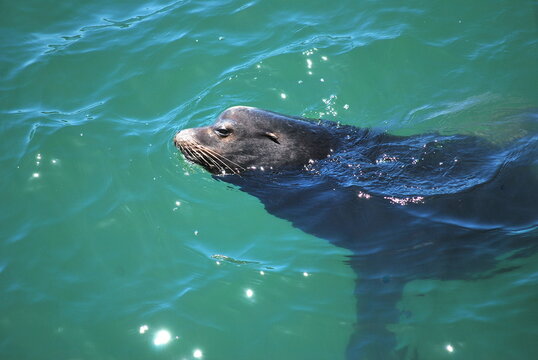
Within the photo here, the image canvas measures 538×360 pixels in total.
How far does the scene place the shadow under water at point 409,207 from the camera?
5953 mm

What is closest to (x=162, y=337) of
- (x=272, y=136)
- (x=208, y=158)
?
(x=208, y=158)

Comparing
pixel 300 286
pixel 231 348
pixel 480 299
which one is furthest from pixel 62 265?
pixel 480 299

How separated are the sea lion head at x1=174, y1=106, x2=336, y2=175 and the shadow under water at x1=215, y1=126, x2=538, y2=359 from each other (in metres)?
0.14

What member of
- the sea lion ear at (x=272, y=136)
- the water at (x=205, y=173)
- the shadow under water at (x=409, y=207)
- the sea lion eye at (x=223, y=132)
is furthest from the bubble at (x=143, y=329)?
the sea lion ear at (x=272, y=136)

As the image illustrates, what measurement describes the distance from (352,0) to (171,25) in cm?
361

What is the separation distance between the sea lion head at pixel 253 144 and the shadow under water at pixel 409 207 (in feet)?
0.47

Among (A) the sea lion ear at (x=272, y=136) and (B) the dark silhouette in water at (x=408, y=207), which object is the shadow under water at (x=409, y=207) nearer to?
(B) the dark silhouette in water at (x=408, y=207)

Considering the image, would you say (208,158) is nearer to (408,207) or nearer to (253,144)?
(253,144)

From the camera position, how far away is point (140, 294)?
610cm

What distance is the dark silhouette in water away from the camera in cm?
595

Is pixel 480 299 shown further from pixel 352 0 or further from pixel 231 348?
pixel 352 0

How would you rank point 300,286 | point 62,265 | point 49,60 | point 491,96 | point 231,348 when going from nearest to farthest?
point 231,348 → point 300,286 → point 62,265 → point 491,96 → point 49,60

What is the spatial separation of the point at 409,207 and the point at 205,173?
2.84 meters

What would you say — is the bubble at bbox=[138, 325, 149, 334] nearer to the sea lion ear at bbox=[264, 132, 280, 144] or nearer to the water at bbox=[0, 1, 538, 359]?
the water at bbox=[0, 1, 538, 359]
